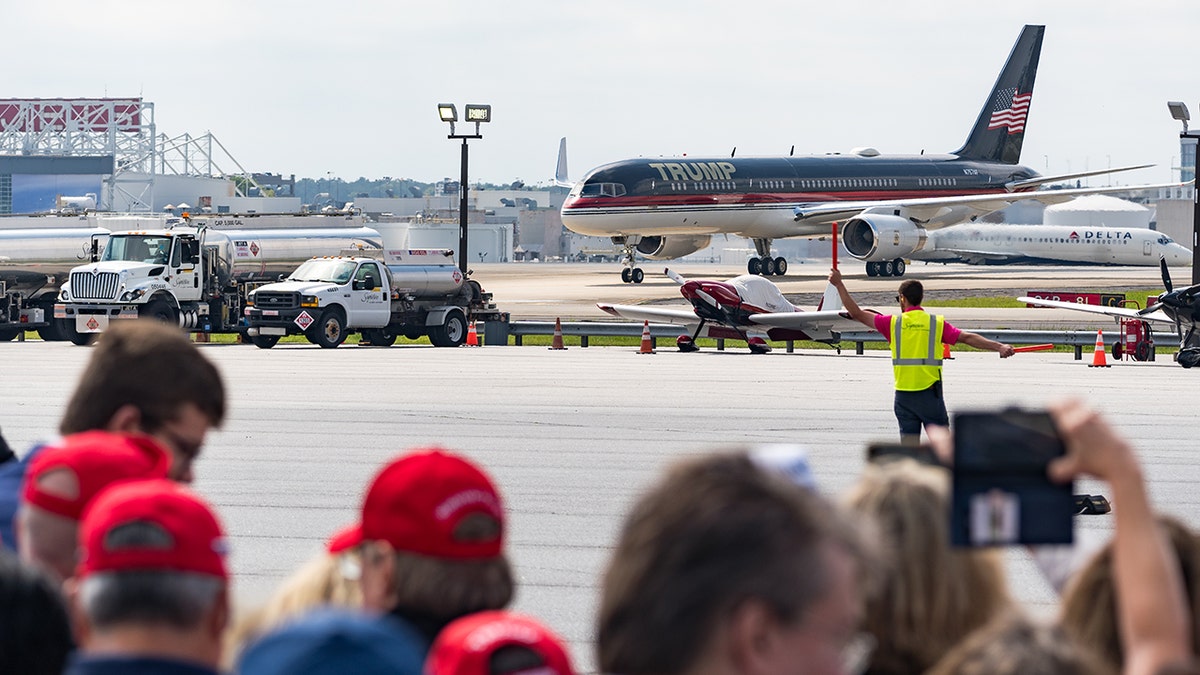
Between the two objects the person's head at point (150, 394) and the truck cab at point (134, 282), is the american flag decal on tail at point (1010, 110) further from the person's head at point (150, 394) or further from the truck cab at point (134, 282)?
the person's head at point (150, 394)

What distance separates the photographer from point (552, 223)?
17588 cm

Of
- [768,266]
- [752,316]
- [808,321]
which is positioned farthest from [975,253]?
[808,321]

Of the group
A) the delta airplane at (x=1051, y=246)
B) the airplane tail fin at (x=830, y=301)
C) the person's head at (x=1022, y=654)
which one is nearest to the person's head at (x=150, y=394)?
the person's head at (x=1022, y=654)

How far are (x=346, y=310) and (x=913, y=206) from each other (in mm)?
32490

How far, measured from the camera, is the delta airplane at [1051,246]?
7600cm

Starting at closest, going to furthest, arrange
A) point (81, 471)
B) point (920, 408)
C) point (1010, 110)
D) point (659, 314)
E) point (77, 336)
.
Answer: point (81, 471), point (920, 408), point (77, 336), point (659, 314), point (1010, 110)

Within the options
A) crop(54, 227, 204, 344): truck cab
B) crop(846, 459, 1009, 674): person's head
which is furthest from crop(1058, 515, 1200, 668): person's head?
crop(54, 227, 204, 344): truck cab

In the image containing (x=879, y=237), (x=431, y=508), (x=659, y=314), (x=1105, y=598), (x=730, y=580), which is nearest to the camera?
(x=730, y=580)

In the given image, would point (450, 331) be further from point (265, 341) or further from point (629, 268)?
point (629, 268)

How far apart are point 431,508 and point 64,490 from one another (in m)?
0.96

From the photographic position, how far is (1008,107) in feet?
233

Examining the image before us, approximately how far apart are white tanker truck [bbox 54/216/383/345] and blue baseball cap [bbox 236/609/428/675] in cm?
3033

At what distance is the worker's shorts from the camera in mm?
12992

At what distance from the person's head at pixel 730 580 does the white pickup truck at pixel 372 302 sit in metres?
30.0
